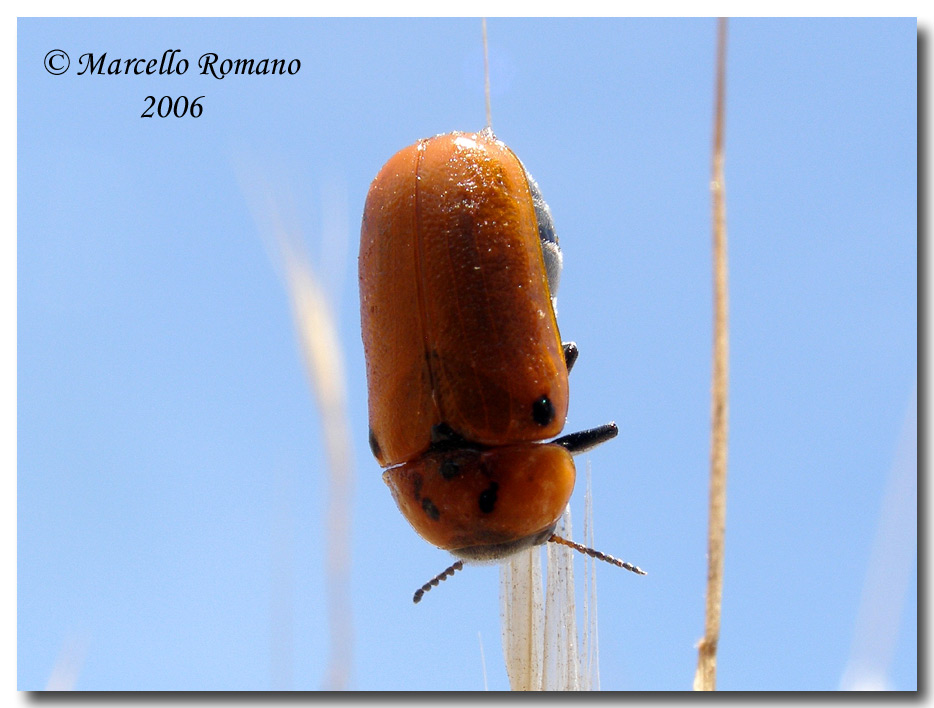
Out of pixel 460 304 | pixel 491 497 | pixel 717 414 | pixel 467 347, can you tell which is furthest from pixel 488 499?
pixel 717 414

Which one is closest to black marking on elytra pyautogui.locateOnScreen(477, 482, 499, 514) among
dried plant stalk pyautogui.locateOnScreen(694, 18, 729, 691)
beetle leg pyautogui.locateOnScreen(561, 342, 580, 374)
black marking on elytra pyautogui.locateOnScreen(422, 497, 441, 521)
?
black marking on elytra pyautogui.locateOnScreen(422, 497, 441, 521)

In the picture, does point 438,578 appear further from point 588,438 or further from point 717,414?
point 717,414

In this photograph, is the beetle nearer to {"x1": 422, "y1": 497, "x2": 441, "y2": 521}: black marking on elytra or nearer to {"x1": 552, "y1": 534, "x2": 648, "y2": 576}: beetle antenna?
{"x1": 422, "y1": 497, "x2": 441, "y2": 521}: black marking on elytra

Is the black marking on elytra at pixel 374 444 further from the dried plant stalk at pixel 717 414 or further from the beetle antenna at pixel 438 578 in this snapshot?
the dried plant stalk at pixel 717 414

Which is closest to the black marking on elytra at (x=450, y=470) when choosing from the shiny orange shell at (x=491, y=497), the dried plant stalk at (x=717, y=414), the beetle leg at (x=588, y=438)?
the shiny orange shell at (x=491, y=497)

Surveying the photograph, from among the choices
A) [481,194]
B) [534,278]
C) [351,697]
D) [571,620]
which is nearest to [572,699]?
[571,620]

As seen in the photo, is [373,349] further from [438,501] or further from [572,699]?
[572,699]
